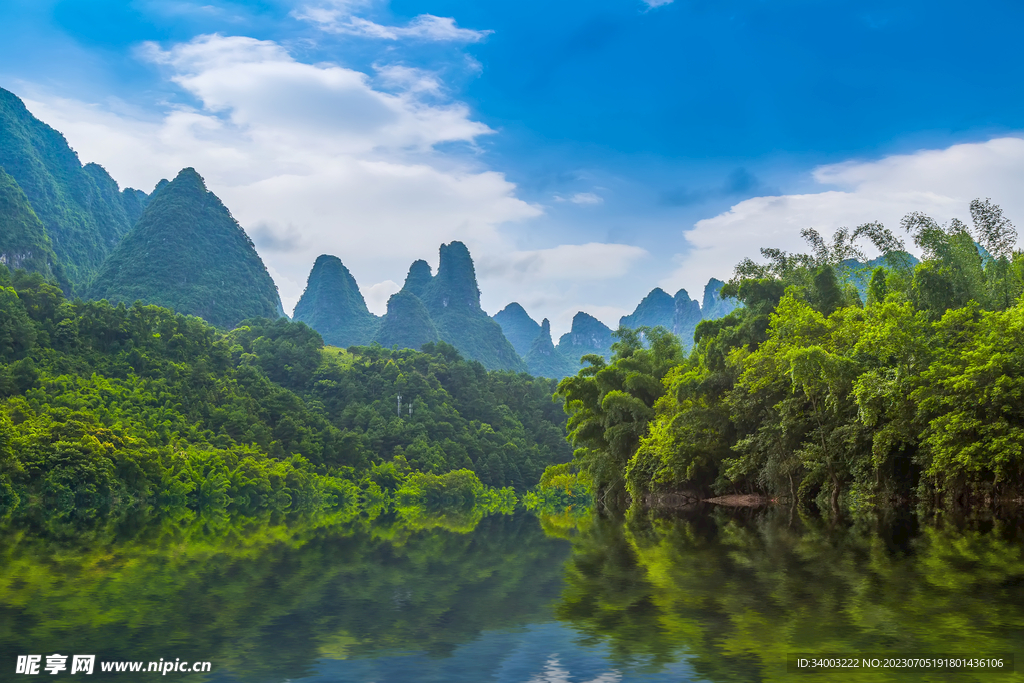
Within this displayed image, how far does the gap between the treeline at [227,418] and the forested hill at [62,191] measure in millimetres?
31391

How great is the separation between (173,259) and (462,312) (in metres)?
45.4

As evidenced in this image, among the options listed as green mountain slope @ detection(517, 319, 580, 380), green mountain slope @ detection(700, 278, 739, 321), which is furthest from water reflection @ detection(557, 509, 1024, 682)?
green mountain slope @ detection(700, 278, 739, 321)

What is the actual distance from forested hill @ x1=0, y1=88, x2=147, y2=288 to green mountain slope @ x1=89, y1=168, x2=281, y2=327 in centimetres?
563

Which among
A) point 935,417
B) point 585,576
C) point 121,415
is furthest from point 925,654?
point 121,415

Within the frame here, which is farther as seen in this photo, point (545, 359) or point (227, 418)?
point (545, 359)

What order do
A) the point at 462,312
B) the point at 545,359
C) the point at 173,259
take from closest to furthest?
1. the point at 173,259
2. the point at 462,312
3. the point at 545,359

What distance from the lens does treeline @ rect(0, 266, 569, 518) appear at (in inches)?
1156

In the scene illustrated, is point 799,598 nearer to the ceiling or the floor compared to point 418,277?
nearer to the floor

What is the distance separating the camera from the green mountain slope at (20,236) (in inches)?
2424

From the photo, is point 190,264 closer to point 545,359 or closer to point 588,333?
point 545,359

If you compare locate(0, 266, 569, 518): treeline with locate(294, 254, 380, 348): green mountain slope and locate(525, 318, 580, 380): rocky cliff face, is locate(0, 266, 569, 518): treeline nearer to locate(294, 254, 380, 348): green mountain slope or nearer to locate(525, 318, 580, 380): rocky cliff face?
locate(294, 254, 380, 348): green mountain slope

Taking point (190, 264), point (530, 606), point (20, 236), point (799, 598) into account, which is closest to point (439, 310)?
point (190, 264)

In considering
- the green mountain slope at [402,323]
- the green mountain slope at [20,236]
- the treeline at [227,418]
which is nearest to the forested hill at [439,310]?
the green mountain slope at [402,323]

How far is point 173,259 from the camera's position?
79.9 meters
